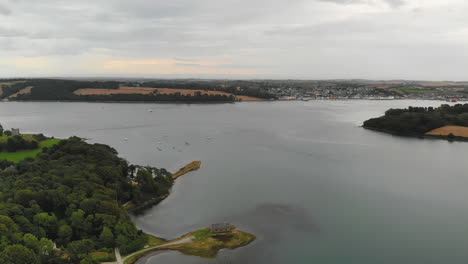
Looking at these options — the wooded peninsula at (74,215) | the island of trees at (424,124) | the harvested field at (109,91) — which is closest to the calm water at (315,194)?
the wooded peninsula at (74,215)

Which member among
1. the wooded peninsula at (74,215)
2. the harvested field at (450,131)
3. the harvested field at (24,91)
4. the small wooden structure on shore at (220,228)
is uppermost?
the harvested field at (24,91)

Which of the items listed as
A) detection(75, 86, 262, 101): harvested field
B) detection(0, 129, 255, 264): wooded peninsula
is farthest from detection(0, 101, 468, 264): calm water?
detection(75, 86, 262, 101): harvested field

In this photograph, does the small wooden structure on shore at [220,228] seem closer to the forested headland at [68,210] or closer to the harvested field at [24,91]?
the forested headland at [68,210]

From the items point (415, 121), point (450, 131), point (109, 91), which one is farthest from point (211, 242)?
point (109, 91)

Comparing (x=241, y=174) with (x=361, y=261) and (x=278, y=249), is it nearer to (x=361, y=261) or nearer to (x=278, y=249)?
(x=278, y=249)

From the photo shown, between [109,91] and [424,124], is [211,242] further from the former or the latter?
[109,91]

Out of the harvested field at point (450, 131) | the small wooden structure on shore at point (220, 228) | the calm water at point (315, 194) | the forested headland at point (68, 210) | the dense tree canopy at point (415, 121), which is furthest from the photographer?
the dense tree canopy at point (415, 121)

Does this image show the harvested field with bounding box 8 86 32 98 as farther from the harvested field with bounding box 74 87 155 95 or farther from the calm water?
the calm water
